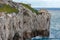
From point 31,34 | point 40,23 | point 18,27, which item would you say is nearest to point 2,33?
point 18,27

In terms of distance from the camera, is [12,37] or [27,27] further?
[27,27]

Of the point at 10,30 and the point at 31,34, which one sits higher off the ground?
the point at 10,30

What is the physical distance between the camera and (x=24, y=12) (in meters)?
59.6

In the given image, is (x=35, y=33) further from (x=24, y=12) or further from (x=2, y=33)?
(x=2, y=33)

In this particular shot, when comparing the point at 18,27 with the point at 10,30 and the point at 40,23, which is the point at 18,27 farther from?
the point at 40,23

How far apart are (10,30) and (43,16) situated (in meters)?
25.3

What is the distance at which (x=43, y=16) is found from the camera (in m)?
69.5

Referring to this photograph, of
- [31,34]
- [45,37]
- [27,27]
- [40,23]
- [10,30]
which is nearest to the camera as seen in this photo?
[10,30]

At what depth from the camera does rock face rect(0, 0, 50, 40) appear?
4141 cm

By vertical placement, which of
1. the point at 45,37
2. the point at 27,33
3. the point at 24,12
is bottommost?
the point at 45,37

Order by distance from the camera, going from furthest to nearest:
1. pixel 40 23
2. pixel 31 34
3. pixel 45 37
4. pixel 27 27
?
pixel 45 37 < pixel 40 23 < pixel 31 34 < pixel 27 27

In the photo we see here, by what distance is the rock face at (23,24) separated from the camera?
41.4m

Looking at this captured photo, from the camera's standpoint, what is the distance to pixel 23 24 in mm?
57688

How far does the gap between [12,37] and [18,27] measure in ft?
14.2
